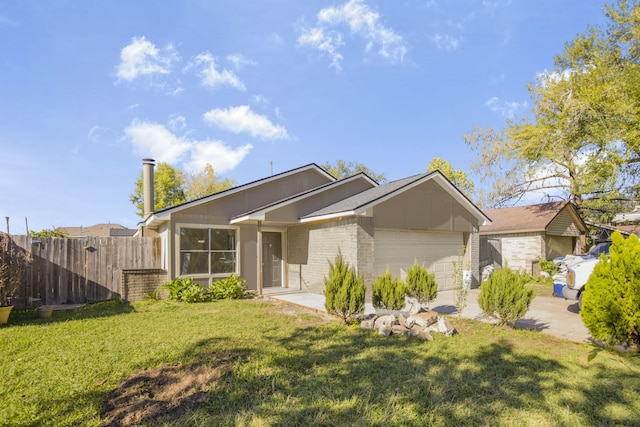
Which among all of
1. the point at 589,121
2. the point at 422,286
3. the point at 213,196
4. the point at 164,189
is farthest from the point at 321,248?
the point at 164,189

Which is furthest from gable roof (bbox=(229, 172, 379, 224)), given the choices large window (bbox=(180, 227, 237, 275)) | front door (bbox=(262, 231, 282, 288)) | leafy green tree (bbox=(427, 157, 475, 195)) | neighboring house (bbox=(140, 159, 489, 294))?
leafy green tree (bbox=(427, 157, 475, 195))

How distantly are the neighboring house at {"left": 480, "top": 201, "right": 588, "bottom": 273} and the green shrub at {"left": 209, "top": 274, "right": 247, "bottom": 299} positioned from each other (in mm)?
11679

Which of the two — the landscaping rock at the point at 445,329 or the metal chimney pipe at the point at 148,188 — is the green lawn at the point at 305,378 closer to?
the landscaping rock at the point at 445,329

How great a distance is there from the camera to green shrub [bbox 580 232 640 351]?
5.39 metres

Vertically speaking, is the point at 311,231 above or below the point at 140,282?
above

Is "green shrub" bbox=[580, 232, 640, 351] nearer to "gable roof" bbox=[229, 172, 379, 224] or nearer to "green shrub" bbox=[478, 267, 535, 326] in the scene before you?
"green shrub" bbox=[478, 267, 535, 326]

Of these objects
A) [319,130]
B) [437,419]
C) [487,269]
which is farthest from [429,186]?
[437,419]

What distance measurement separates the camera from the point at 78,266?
36.5 feet

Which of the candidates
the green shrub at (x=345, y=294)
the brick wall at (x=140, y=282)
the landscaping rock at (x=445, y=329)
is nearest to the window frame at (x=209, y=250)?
the brick wall at (x=140, y=282)

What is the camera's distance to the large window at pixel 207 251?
1194 cm

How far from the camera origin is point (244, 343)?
19.6ft

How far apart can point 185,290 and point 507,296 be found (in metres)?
9.25

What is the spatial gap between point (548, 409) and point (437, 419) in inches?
50.9

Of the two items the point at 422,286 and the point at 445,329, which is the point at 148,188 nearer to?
the point at 422,286
